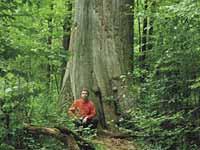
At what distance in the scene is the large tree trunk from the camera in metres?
11.0

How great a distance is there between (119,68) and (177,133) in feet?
12.3

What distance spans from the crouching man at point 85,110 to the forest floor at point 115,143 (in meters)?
0.44

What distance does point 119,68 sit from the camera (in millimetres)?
11297

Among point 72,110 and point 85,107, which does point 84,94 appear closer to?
point 85,107

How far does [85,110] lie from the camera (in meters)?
10.1

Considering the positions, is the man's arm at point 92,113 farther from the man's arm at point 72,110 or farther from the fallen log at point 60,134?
the fallen log at point 60,134

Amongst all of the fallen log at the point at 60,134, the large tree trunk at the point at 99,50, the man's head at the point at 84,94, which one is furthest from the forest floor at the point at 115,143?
the fallen log at the point at 60,134

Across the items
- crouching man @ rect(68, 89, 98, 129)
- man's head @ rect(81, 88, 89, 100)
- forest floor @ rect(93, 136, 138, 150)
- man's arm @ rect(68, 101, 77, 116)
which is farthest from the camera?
man's head @ rect(81, 88, 89, 100)

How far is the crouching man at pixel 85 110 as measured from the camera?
9.72 m

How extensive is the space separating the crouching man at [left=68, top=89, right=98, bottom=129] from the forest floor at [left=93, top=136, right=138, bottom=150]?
44 cm

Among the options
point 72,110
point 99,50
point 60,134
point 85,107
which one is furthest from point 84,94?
point 60,134

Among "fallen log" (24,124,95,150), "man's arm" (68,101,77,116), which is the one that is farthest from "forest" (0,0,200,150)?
"man's arm" (68,101,77,116)

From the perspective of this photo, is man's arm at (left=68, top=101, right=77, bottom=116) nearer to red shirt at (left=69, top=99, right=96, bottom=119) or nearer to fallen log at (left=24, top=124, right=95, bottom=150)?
red shirt at (left=69, top=99, right=96, bottom=119)

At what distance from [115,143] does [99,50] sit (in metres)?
2.78
